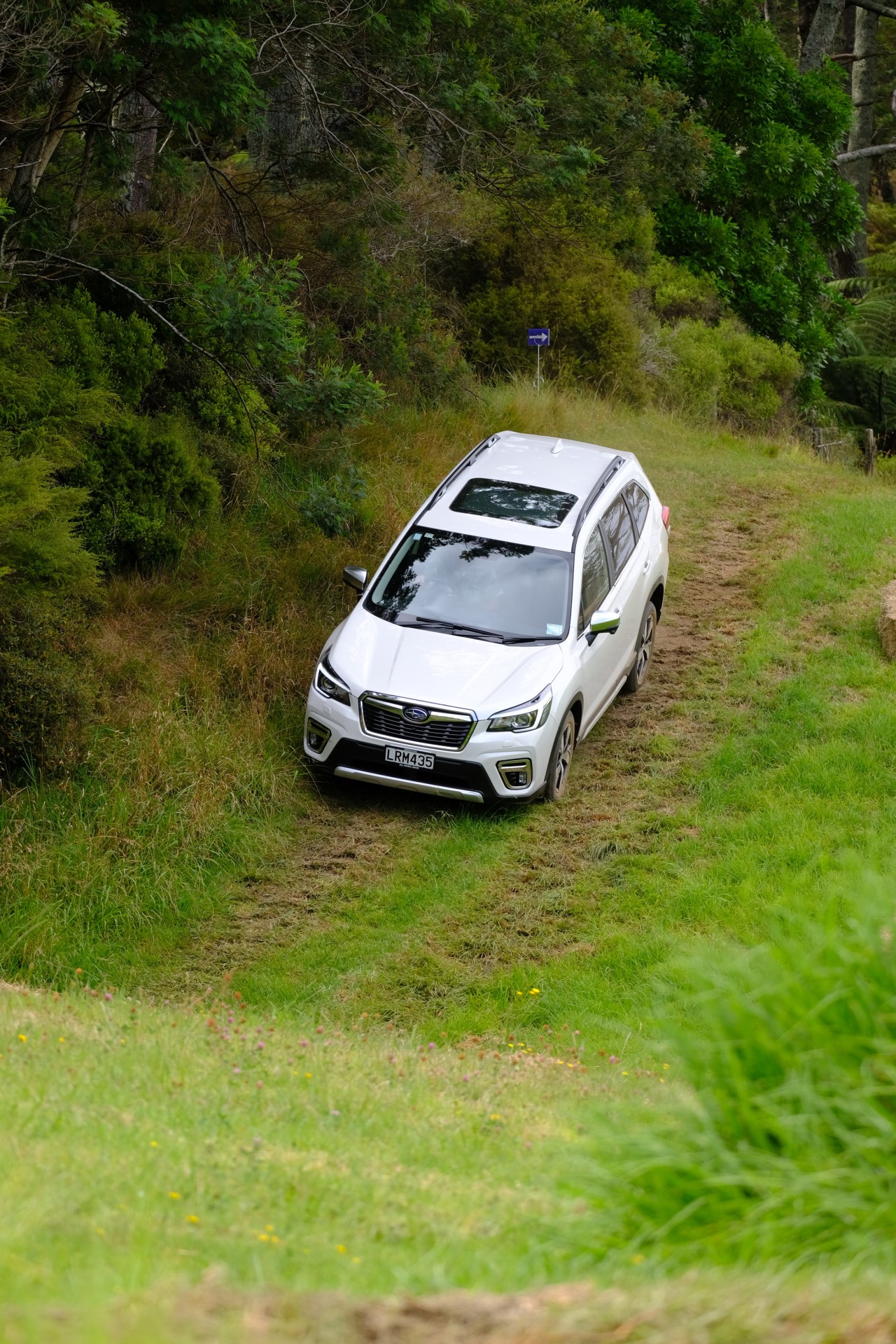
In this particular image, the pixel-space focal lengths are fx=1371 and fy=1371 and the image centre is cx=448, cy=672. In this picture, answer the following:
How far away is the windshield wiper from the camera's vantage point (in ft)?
33.7

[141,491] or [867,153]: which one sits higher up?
[867,153]

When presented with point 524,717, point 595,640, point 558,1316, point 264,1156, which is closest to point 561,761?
point 524,717

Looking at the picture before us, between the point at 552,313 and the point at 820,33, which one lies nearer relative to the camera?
the point at 552,313

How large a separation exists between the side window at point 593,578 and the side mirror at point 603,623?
110 mm

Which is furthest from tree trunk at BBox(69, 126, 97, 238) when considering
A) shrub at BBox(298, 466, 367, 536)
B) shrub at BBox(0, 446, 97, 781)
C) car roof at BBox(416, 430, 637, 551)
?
car roof at BBox(416, 430, 637, 551)

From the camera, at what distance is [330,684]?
10047 millimetres

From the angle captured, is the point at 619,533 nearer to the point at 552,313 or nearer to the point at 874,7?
the point at 552,313

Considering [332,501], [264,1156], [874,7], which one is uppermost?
[874,7]

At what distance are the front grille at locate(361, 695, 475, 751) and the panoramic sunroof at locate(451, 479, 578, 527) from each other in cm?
219

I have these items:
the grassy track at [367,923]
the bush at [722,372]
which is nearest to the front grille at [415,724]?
the grassy track at [367,923]

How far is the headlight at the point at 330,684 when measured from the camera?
9.94 meters

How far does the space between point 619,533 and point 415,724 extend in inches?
123

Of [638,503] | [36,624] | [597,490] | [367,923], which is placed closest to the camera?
[367,923]

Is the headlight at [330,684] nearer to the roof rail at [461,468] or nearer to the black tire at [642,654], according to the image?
the roof rail at [461,468]
